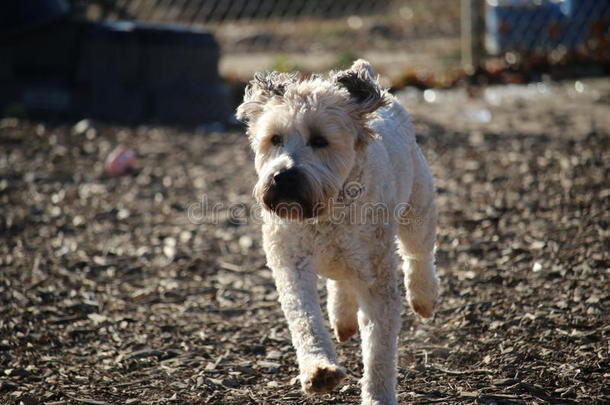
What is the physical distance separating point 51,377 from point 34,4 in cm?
701

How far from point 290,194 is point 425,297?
147cm

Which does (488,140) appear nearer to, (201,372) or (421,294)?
(421,294)

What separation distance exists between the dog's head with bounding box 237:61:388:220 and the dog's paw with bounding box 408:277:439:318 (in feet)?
3.83

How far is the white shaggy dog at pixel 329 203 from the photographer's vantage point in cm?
392

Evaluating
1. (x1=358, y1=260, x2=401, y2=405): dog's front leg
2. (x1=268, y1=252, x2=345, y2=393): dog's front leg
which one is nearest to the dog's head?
(x1=268, y1=252, x2=345, y2=393): dog's front leg

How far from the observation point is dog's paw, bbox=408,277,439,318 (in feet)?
16.4

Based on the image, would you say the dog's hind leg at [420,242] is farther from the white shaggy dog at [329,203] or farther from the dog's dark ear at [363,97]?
the dog's dark ear at [363,97]

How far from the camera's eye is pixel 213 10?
57.0ft

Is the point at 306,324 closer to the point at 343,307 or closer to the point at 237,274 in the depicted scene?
the point at 343,307

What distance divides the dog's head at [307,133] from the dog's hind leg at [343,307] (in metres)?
0.83

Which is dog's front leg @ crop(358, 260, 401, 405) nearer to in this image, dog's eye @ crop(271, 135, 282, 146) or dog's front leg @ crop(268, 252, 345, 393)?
dog's front leg @ crop(268, 252, 345, 393)

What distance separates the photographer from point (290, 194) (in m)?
3.92

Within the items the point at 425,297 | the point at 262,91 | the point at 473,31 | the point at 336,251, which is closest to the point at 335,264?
the point at 336,251

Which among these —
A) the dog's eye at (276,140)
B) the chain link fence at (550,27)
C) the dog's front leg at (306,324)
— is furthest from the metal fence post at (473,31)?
the dog's front leg at (306,324)
